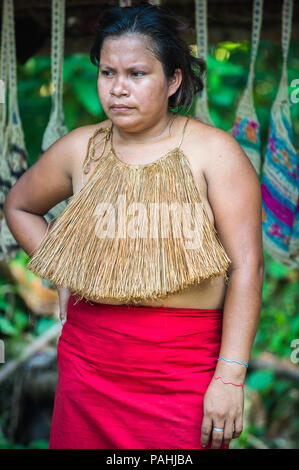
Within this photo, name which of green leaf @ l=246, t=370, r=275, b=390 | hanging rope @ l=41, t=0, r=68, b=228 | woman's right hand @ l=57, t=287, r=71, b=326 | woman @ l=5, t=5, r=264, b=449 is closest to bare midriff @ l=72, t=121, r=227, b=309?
woman @ l=5, t=5, r=264, b=449

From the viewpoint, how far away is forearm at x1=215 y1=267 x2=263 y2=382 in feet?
5.20

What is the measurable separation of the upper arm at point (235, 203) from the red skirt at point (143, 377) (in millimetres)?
217

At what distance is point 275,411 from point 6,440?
1.85m

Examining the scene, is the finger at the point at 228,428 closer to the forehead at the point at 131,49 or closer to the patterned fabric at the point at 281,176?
the patterned fabric at the point at 281,176

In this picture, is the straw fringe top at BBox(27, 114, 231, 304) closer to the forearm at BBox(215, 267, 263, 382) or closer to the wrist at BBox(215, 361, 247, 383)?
the forearm at BBox(215, 267, 263, 382)

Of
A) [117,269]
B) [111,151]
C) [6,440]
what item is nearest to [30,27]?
[111,151]

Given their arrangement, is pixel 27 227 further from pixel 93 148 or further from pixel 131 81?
pixel 131 81

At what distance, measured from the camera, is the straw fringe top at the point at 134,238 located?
5.08ft

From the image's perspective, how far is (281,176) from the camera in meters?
2.26

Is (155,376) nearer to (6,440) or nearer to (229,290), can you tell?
(229,290)

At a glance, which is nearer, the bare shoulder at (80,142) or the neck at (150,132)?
the neck at (150,132)

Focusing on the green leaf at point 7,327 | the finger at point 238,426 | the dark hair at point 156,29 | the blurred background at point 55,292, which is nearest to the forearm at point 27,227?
the blurred background at point 55,292

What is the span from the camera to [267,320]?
4078mm

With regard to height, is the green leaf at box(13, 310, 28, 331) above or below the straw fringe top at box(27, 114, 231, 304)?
below
